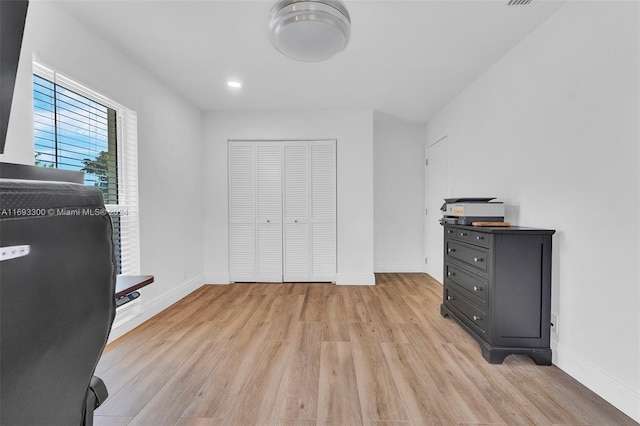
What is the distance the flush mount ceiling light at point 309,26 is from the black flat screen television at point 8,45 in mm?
1327

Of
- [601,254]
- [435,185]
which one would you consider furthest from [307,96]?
[601,254]

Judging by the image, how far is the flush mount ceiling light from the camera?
1.64 m

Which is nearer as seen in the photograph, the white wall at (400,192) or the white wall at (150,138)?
the white wall at (150,138)

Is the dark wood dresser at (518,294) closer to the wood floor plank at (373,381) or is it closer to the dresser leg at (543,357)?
the dresser leg at (543,357)

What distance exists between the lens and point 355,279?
3.97 meters

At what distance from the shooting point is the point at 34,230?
16.0 inches

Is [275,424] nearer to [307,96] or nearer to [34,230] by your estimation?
[34,230]

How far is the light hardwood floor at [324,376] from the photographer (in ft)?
4.94

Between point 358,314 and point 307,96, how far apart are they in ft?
8.84

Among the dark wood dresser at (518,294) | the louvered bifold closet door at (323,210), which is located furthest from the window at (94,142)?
the dark wood dresser at (518,294)

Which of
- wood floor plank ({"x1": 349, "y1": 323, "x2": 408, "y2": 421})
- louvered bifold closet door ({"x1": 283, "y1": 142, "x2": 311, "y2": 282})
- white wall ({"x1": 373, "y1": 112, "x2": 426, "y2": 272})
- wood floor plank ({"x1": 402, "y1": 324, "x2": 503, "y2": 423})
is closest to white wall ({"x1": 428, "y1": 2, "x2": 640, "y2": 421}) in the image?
wood floor plank ({"x1": 402, "y1": 324, "x2": 503, "y2": 423})

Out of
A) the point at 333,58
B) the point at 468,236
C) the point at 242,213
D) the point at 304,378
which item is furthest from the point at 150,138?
the point at 468,236

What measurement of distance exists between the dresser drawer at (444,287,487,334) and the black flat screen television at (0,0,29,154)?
2.70 m

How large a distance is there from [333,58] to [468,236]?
2.03 meters
